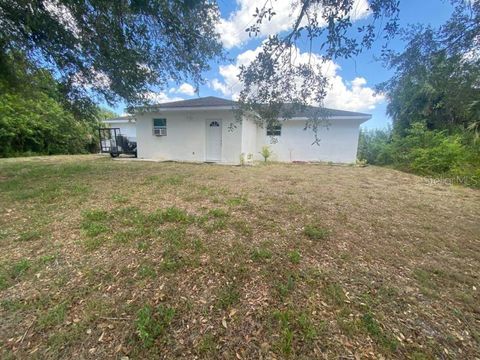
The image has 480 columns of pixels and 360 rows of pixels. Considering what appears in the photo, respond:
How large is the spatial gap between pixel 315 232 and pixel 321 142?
1088 cm

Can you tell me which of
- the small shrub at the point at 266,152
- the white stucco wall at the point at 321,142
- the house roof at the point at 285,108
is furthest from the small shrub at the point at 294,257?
the white stucco wall at the point at 321,142

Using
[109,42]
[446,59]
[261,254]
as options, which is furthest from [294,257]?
[109,42]

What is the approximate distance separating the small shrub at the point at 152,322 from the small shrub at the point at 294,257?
139 centimetres

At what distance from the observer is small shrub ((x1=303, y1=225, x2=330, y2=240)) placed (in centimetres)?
317

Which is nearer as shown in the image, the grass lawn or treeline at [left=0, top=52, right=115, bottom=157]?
the grass lawn

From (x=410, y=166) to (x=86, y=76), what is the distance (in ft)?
43.6

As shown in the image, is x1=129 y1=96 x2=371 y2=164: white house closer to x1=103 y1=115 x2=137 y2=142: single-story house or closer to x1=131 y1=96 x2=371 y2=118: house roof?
x1=131 y1=96 x2=371 y2=118: house roof

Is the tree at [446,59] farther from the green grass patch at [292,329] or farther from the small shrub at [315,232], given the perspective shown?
the green grass patch at [292,329]

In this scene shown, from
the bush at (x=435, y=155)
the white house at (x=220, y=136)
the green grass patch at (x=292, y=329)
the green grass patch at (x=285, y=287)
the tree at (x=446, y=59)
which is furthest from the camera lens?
the white house at (x=220, y=136)

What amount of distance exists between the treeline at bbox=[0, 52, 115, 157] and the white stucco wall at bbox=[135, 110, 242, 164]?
2416 mm

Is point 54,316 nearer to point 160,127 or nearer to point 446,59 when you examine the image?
point 446,59

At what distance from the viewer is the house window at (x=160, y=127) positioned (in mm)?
11398

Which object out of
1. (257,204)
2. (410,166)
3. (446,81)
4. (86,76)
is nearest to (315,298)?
(257,204)

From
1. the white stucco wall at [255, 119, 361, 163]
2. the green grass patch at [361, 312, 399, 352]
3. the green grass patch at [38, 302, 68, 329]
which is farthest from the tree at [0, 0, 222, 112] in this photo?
the white stucco wall at [255, 119, 361, 163]
